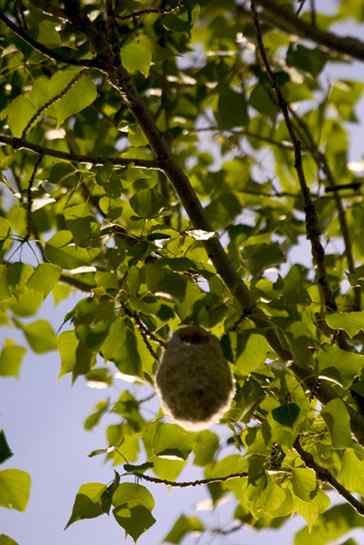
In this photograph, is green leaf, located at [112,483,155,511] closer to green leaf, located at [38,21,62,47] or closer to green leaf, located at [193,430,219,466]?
green leaf, located at [193,430,219,466]

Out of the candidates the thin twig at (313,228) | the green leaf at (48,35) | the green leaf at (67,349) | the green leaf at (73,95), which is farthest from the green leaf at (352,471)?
the green leaf at (48,35)

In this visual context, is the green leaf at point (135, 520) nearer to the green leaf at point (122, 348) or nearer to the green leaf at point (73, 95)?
the green leaf at point (122, 348)

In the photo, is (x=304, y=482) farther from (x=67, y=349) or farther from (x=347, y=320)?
(x=67, y=349)

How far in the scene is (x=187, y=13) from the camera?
7.32ft

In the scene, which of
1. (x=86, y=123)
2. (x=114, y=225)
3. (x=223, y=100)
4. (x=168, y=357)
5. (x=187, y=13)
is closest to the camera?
(x=168, y=357)

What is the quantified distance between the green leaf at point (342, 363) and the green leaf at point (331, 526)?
64 cm

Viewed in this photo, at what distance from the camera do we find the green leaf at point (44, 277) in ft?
6.45

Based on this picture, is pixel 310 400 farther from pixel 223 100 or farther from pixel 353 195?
pixel 353 195

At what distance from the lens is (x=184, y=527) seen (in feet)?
8.71

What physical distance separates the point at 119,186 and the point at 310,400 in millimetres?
711

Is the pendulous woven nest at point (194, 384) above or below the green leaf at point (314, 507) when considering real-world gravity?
above

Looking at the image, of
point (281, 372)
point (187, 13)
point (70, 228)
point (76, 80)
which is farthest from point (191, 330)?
point (187, 13)

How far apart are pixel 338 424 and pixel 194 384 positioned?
316 millimetres

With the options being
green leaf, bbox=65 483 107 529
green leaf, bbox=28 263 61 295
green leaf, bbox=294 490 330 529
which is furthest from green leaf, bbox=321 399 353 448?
green leaf, bbox=28 263 61 295
